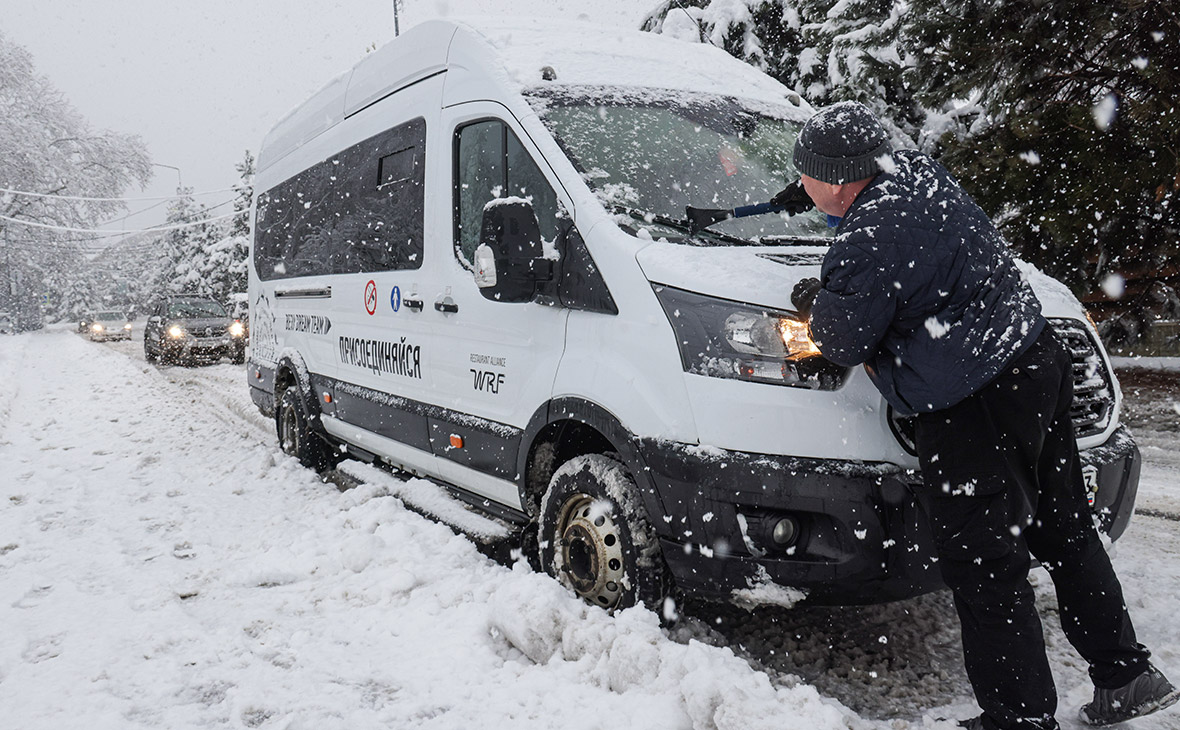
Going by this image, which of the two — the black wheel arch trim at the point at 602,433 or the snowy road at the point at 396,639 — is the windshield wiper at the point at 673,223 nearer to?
the black wheel arch trim at the point at 602,433

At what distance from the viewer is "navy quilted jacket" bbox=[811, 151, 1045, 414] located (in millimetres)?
2398

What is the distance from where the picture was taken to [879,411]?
2719 mm

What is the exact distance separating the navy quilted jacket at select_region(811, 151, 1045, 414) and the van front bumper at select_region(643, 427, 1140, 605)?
35cm

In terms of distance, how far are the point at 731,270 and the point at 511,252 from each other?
0.90m

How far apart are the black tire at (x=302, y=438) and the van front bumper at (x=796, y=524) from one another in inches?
166

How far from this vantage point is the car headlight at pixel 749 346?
9.00ft

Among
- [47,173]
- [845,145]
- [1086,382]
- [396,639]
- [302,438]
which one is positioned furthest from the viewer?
[47,173]

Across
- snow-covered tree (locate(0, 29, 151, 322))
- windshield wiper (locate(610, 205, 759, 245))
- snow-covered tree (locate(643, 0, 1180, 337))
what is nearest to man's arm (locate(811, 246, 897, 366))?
windshield wiper (locate(610, 205, 759, 245))

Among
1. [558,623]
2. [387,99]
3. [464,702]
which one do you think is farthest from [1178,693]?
[387,99]

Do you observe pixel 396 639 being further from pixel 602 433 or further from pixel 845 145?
pixel 845 145

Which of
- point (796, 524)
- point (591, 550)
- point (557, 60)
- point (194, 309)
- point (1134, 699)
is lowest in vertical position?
point (1134, 699)

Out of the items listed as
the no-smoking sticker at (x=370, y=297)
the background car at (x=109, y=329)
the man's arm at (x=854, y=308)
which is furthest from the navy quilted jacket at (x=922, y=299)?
the background car at (x=109, y=329)

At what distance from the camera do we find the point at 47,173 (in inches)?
1444

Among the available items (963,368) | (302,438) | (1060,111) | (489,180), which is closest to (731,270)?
(963,368)
